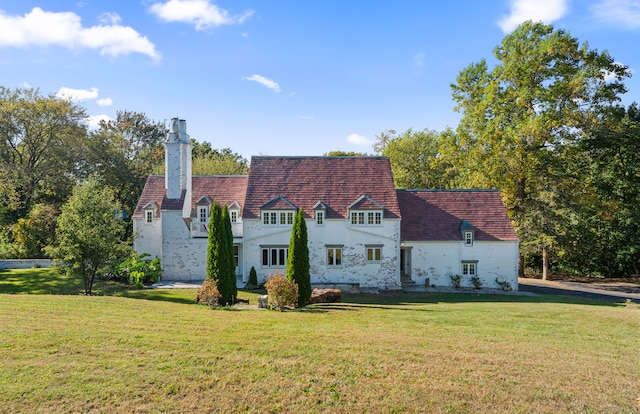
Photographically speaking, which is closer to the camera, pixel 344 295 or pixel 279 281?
pixel 279 281

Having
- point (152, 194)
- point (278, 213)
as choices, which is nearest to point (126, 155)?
point (152, 194)

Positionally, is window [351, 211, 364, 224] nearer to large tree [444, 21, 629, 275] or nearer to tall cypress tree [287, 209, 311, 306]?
tall cypress tree [287, 209, 311, 306]

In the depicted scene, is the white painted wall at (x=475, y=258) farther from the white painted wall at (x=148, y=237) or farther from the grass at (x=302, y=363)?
the white painted wall at (x=148, y=237)

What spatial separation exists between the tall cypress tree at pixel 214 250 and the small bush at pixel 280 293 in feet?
10.5

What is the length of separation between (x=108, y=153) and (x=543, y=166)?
1592 inches

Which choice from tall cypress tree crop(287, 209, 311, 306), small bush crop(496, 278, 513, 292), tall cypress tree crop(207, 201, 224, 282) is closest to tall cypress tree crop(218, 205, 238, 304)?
tall cypress tree crop(207, 201, 224, 282)

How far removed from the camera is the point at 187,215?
98.7 ft

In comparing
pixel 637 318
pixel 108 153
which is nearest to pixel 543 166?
pixel 637 318

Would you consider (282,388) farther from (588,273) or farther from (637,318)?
(588,273)

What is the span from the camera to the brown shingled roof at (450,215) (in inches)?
1126

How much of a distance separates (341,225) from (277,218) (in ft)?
13.8

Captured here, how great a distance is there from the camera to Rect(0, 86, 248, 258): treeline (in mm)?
36456

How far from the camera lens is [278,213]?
91.6ft

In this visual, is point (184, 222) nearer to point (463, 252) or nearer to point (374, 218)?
point (374, 218)
